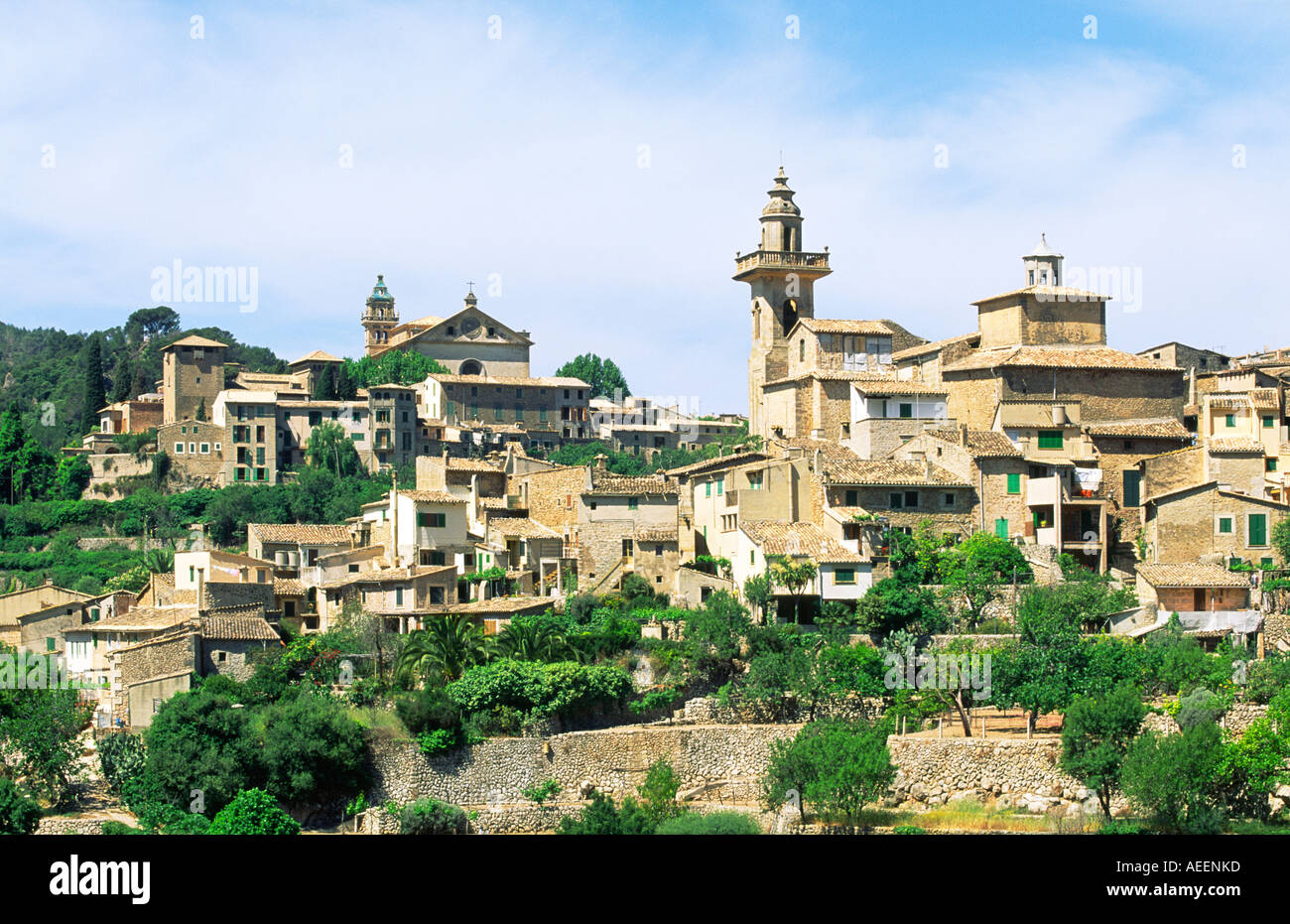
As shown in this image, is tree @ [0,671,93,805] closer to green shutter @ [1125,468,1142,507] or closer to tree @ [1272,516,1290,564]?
green shutter @ [1125,468,1142,507]

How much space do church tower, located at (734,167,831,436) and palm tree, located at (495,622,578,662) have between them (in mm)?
16501

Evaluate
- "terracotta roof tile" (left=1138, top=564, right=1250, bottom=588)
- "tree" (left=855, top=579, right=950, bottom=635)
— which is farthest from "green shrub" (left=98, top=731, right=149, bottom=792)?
"terracotta roof tile" (left=1138, top=564, right=1250, bottom=588)

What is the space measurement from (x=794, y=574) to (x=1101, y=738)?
25.3ft

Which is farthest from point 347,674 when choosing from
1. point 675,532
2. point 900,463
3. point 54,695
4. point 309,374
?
point 309,374

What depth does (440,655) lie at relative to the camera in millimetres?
33188

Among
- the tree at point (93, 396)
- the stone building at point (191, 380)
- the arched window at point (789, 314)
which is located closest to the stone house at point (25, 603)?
the arched window at point (789, 314)

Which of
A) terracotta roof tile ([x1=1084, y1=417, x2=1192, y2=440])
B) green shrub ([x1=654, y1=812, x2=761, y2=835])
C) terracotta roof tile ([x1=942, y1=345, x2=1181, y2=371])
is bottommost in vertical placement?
green shrub ([x1=654, y1=812, x2=761, y2=835])

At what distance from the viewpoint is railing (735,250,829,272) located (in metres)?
49.3

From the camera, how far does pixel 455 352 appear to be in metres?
78.4

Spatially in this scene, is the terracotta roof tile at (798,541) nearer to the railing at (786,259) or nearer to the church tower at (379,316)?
the railing at (786,259)

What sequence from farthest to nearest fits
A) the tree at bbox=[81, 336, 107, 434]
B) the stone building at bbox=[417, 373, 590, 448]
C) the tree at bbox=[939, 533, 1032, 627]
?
the stone building at bbox=[417, 373, 590, 448] < the tree at bbox=[81, 336, 107, 434] < the tree at bbox=[939, 533, 1032, 627]

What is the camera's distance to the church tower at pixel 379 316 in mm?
96312

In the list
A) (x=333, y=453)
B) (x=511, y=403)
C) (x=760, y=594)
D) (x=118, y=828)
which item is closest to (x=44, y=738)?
(x=118, y=828)

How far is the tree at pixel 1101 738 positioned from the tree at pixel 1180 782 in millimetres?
544
